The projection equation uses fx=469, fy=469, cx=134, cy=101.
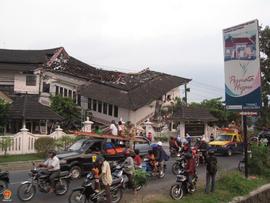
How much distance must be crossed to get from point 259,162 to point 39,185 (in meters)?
10.7


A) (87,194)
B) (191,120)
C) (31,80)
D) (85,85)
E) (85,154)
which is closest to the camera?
(87,194)

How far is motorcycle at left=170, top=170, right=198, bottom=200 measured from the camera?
15452mm

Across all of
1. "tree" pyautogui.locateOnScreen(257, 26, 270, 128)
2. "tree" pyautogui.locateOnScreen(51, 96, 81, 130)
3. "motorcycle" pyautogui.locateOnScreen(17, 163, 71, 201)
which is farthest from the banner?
"tree" pyautogui.locateOnScreen(51, 96, 81, 130)

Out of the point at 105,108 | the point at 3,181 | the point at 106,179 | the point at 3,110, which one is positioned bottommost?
the point at 3,181

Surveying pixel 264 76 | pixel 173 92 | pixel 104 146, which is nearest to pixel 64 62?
pixel 173 92

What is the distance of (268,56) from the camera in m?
39.1

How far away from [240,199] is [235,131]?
719 inches

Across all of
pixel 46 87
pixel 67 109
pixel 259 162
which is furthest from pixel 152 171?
pixel 46 87

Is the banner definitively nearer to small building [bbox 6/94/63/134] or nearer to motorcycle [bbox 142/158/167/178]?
motorcycle [bbox 142/158/167/178]

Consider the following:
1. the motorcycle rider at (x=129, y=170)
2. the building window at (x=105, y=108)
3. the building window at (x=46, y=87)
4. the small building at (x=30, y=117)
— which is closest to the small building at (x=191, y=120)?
the building window at (x=105, y=108)

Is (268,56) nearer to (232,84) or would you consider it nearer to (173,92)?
(173,92)

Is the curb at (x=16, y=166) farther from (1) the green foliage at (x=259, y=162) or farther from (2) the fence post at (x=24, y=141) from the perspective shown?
Answer: (1) the green foliage at (x=259, y=162)

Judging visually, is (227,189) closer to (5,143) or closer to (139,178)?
(139,178)

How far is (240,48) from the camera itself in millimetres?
19984
